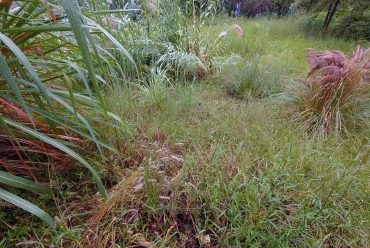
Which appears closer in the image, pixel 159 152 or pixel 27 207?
pixel 27 207

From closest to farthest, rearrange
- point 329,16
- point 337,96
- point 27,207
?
point 27,207
point 337,96
point 329,16

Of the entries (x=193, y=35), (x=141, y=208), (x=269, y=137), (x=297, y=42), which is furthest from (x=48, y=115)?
(x=297, y=42)

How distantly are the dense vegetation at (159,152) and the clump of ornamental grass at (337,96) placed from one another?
1 cm

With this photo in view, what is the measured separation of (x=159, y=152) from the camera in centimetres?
133

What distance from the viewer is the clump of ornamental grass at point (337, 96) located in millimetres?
1845

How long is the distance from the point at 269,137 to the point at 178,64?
4.34ft

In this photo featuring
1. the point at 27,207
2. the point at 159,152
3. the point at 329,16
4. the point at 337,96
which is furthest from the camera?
the point at 329,16

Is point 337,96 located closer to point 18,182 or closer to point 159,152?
point 159,152

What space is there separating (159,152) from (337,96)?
1.44 m

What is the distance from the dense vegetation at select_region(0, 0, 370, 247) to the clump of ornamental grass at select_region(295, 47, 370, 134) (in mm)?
11

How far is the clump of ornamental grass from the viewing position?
6.05ft

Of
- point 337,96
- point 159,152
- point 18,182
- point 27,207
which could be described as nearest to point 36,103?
point 18,182

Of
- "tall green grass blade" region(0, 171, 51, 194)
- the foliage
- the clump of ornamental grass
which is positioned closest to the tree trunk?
the clump of ornamental grass

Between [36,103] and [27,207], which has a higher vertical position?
[36,103]
